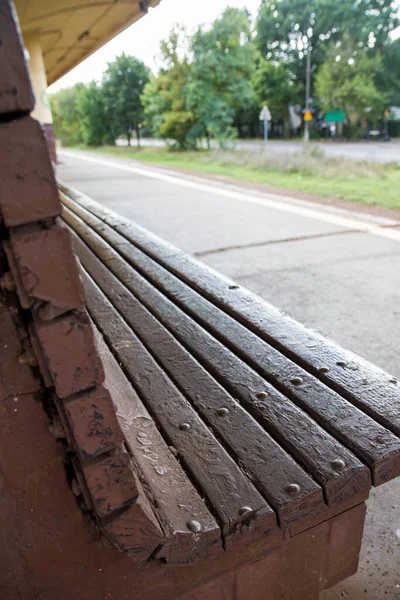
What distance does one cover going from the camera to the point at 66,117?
Result: 5347 cm

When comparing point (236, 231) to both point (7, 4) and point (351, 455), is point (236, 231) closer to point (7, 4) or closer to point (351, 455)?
point (351, 455)

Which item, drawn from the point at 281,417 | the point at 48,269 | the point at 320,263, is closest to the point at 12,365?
the point at 48,269

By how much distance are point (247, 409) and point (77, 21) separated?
7.40 meters

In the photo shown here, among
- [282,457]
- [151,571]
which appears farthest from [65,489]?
[282,457]

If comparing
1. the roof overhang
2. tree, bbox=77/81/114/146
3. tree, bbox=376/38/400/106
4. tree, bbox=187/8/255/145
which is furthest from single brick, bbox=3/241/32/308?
tree, bbox=376/38/400/106

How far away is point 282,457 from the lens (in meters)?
1.31

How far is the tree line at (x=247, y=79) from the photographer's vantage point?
88.7ft

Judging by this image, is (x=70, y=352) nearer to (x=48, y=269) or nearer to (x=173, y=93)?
(x=48, y=269)

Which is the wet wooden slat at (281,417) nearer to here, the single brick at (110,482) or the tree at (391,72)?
the single brick at (110,482)

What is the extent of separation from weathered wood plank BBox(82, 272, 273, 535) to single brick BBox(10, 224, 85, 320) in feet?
2.00

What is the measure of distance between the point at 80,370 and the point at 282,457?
649 millimetres

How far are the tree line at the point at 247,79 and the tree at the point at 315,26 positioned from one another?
8cm

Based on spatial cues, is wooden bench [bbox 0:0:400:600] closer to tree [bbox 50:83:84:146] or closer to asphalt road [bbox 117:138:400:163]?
asphalt road [bbox 117:138:400:163]

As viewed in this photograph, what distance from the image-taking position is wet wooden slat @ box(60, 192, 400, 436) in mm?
1521
